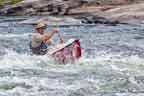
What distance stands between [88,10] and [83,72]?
3175 cm

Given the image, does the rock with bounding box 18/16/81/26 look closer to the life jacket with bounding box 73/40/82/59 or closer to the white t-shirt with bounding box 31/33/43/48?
the white t-shirt with bounding box 31/33/43/48

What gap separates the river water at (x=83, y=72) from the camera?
1491cm

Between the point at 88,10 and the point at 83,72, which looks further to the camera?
the point at 88,10

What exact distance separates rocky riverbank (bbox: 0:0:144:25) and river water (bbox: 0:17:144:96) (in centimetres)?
1176

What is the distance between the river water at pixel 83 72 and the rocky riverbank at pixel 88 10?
11765mm

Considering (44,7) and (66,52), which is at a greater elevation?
(66,52)

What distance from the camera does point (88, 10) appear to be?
162 feet

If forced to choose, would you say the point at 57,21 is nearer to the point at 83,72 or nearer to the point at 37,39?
the point at 37,39

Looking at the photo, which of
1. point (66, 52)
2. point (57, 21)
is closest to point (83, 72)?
point (66, 52)

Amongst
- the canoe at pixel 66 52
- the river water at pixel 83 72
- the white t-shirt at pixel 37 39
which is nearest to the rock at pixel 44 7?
the river water at pixel 83 72

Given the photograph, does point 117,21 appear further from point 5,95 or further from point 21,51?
point 5,95

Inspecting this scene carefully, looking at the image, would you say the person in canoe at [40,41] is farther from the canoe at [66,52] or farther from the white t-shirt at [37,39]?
the canoe at [66,52]

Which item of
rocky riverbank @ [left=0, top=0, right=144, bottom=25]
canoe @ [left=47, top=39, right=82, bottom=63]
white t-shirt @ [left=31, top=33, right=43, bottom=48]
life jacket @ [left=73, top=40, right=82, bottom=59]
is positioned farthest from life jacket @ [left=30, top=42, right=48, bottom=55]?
rocky riverbank @ [left=0, top=0, right=144, bottom=25]

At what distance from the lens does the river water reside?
14911 millimetres
